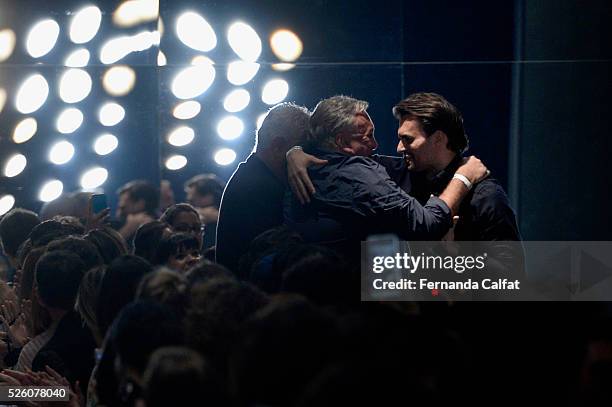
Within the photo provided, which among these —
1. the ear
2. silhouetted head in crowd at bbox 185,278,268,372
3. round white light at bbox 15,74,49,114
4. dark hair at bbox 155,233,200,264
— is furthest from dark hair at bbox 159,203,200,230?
silhouetted head in crowd at bbox 185,278,268,372

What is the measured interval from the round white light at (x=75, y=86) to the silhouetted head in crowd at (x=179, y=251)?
0.63 meters

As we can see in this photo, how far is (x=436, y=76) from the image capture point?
3.18 meters

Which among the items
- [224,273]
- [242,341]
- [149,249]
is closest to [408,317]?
[242,341]

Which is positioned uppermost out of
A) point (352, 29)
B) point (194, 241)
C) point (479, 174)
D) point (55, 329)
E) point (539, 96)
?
point (352, 29)

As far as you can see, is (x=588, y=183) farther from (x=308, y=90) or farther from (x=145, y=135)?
(x=145, y=135)

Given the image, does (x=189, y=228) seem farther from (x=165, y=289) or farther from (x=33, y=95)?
(x=165, y=289)

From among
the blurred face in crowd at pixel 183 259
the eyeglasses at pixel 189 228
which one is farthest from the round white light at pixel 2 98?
the blurred face in crowd at pixel 183 259

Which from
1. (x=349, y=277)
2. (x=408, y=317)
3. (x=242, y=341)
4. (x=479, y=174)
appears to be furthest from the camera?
(x=479, y=174)

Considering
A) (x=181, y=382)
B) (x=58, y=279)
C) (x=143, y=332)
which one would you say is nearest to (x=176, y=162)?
(x=58, y=279)

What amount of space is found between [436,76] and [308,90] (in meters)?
0.42

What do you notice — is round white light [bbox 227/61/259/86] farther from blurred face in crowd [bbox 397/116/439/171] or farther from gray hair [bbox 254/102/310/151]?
blurred face in crowd [bbox 397/116/439/171]

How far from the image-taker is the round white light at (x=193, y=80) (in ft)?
10.6

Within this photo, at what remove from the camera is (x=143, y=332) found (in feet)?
5.57

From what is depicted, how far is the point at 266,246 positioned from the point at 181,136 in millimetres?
800
